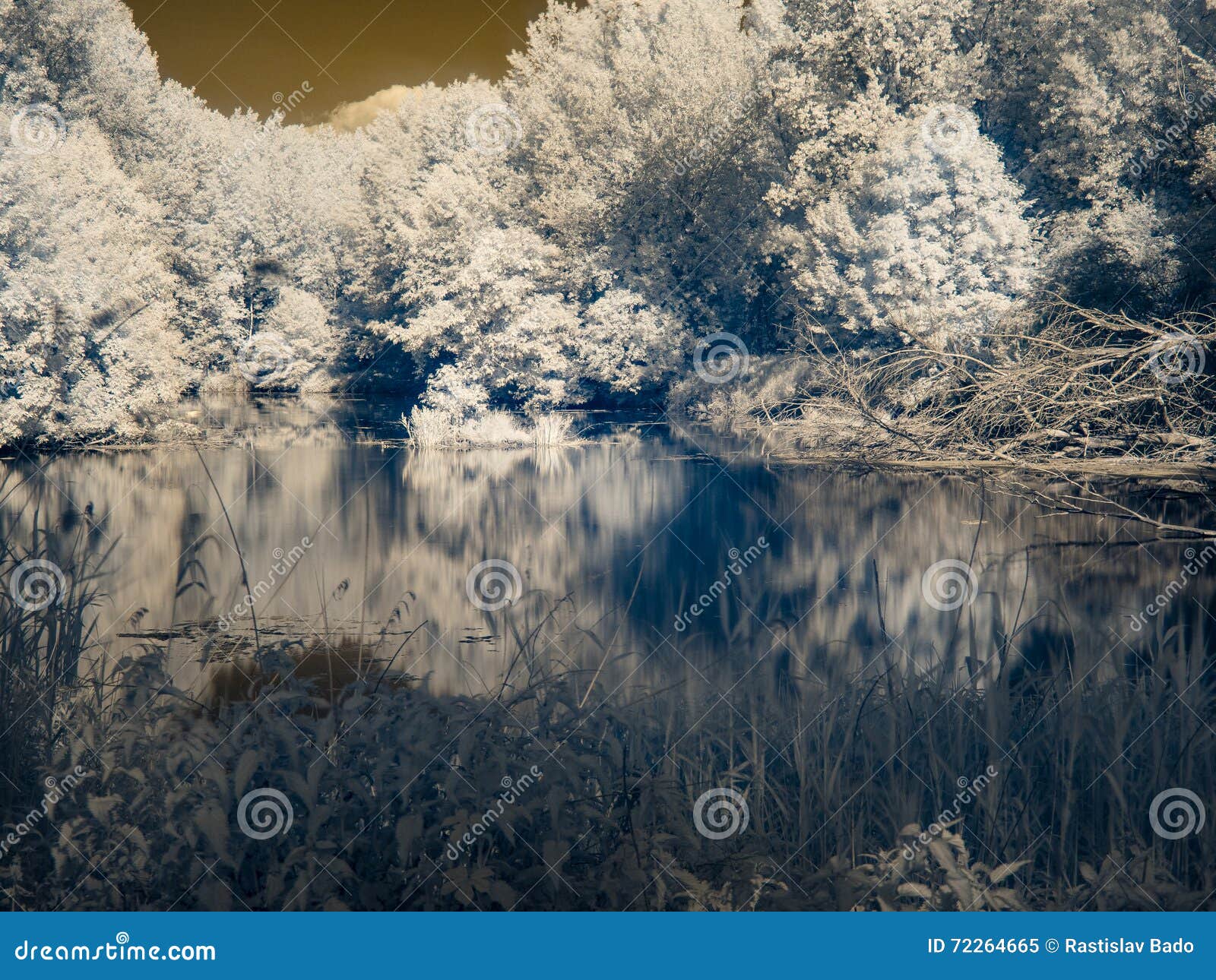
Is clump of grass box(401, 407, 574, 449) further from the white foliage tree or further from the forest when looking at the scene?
the white foliage tree

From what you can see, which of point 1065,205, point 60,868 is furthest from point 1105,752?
point 1065,205

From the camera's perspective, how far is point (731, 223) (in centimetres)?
3328

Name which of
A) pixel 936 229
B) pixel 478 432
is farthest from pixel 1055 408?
pixel 478 432

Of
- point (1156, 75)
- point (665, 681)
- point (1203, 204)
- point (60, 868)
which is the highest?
point (1156, 75)

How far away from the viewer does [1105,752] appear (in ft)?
16.0

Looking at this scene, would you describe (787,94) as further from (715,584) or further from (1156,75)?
(715,584)

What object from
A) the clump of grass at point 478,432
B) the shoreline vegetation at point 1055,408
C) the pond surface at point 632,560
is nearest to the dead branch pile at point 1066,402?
the shoreline vegetation at point 1055,408

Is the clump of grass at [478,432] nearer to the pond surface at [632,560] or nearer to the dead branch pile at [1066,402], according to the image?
the pond surface at [632,560]

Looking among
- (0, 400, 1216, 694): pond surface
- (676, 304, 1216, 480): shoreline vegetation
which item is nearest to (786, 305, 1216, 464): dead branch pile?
(676, 304, 1216, 480): shoreline vegetation

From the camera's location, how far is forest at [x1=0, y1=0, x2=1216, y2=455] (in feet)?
62.7

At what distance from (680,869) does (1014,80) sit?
92.7ft

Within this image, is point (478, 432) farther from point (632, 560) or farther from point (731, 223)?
point (632, 560)

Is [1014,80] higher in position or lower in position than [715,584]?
higher

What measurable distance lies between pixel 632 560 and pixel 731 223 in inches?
879
